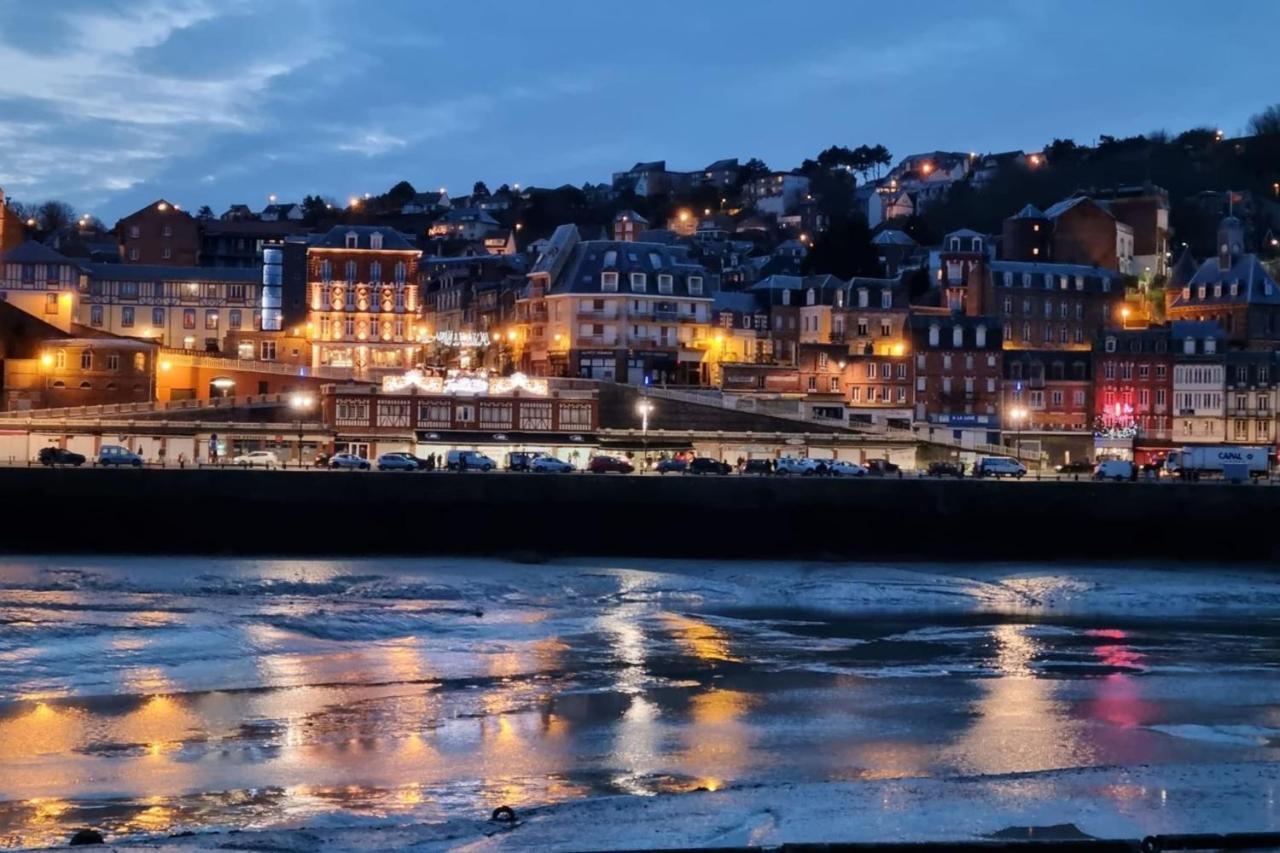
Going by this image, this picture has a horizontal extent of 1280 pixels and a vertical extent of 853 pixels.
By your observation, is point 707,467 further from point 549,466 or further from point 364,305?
point 364,305

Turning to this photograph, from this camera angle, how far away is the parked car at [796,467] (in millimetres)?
63844

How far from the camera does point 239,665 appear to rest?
3133 centimetres

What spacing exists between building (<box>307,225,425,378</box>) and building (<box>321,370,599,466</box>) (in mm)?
20377

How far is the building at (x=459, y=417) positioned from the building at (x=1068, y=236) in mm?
49032

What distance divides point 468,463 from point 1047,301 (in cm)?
5238

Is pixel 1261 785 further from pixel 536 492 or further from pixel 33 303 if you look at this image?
pixel 33 303

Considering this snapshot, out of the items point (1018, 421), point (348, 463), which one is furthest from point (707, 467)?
point (1018, 421)

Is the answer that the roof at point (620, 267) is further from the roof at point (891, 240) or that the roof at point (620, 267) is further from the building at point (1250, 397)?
the building at point (1250, 397)

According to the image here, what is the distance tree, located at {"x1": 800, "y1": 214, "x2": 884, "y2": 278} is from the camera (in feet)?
389

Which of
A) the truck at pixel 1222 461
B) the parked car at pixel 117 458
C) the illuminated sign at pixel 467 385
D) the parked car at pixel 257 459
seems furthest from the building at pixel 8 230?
the truck at pixel 1222 461

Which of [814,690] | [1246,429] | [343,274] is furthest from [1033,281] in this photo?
[814,690]

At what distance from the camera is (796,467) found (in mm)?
64875

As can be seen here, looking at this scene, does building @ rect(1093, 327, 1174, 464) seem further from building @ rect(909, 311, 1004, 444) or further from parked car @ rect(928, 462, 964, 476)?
parked car @ rect(928, 462, 964, 476)

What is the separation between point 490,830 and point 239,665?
13493mm
